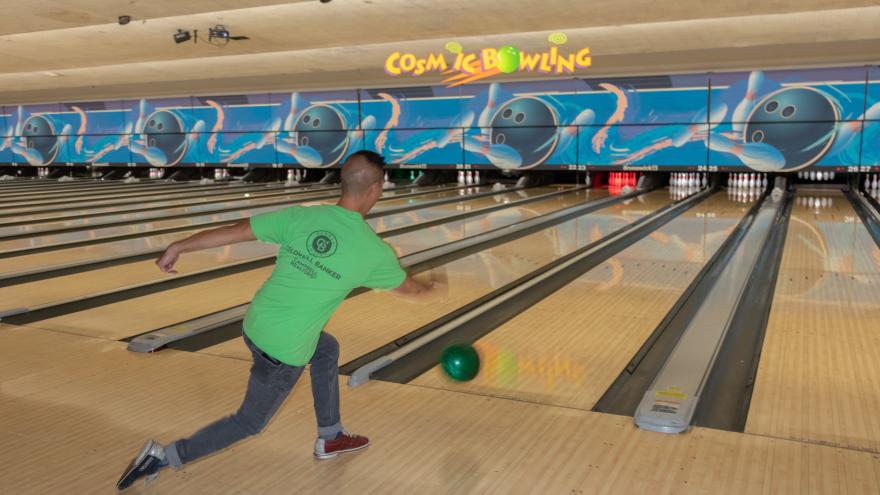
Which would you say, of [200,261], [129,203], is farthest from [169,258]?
[129,203]

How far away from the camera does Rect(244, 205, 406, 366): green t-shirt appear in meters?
1.72

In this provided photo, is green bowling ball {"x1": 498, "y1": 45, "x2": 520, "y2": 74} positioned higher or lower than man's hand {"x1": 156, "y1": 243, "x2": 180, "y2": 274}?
higher

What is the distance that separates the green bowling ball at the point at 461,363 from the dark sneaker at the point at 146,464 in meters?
1.05

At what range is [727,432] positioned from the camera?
2.21 meters

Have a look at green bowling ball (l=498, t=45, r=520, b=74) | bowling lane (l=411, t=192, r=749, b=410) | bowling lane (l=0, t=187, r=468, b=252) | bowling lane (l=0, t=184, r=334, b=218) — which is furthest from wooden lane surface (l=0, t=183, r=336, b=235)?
bowling lane (l=411, t=192, r=749, b=410)

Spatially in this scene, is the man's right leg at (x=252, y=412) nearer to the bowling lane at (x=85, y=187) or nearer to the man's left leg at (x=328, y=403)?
the man's left leg at (x=328, y=403)

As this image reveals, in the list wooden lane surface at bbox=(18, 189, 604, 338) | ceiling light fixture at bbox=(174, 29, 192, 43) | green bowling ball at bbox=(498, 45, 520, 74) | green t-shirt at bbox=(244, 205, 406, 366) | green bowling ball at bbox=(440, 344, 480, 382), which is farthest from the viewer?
green bowling ball at bbox=(498, 45, 520, 74)

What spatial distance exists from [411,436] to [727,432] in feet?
3.12

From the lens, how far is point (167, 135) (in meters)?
15.0

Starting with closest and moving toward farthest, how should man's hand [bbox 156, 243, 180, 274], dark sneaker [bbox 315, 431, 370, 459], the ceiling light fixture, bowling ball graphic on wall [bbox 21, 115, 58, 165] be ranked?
man's hand [bbox 156, 243, 180, 274] → dark sneaker [bbox 315, 431, 370, 459] → the ceiling light fixture → bowling ball graphic on wall [bbox 21, 115, 58, 165]

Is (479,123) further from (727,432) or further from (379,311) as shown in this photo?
(727,432)

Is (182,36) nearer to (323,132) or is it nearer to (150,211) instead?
(150,211)

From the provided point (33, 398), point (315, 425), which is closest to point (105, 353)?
point (33, 398)

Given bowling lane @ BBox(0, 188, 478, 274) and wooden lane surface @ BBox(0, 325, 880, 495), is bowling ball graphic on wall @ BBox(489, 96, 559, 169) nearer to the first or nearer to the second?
bowling lane @ BBox(0, 188, 478, 274)
